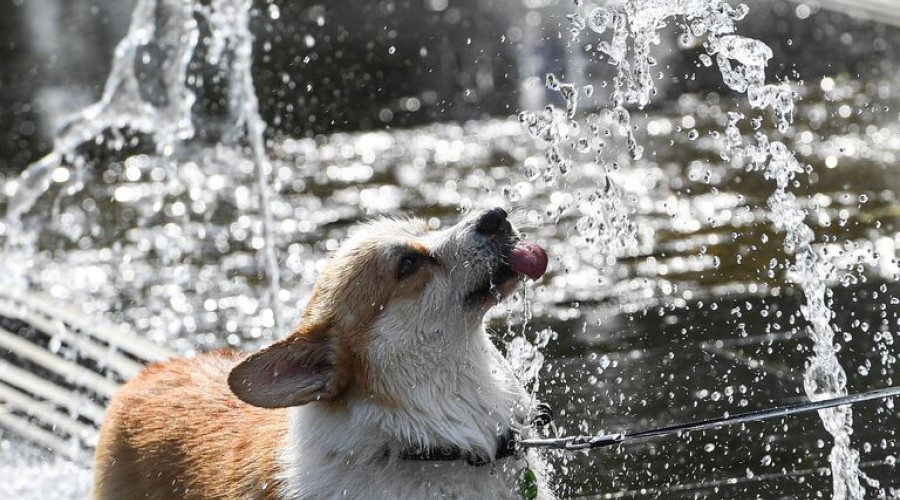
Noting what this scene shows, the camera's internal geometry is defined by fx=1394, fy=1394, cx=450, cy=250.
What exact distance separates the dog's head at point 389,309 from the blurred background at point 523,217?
0.96 metres

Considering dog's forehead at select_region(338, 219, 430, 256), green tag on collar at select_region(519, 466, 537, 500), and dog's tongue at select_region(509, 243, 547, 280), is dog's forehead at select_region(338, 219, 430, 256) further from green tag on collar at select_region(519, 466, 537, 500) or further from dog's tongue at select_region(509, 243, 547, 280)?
green tag on collar at select_region(519, 466, 537, 500)

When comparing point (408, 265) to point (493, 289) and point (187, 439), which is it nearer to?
point (493, 289)

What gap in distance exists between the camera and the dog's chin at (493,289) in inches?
165

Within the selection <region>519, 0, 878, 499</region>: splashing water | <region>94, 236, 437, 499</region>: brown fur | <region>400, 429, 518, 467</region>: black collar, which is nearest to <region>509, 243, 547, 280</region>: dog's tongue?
<region>94, 236, 437, 499</region>: brown fur

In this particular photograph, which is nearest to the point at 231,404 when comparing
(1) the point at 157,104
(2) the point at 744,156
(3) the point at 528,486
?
→ (3) the point at 528,486

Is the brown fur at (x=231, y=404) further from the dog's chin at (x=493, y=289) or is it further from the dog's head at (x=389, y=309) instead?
the dog's chin at (x=493, y=289)

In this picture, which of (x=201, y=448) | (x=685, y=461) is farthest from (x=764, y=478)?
(x=201, y=448)

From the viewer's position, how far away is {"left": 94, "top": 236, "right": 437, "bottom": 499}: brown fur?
13.4ft

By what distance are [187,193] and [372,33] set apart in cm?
528

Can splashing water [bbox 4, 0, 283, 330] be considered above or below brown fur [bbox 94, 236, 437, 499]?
above

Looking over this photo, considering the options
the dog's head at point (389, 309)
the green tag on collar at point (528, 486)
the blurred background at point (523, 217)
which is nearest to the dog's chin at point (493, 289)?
the dog's head at point (389, 309)

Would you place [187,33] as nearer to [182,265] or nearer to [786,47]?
[182,265]

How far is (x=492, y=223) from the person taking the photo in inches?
169

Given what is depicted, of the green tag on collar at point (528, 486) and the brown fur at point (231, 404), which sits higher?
the brown fur at point (231, 404)
